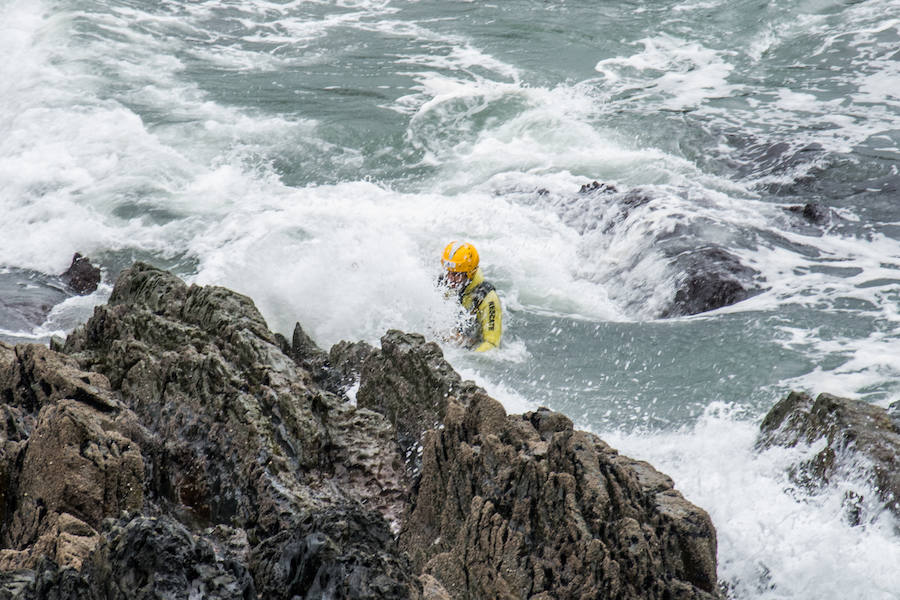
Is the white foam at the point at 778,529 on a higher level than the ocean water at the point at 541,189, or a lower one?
higher

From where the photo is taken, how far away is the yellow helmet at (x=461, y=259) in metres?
11.1

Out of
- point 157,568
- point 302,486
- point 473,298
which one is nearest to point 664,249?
point 473,298

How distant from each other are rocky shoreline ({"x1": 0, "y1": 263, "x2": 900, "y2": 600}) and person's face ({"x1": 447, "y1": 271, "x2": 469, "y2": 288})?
3.15m

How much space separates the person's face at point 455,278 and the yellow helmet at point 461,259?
47 millimetres

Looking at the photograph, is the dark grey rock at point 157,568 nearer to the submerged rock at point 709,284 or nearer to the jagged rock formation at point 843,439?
the jagged rock formation at point 843,439

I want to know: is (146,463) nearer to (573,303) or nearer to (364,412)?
(364,412)

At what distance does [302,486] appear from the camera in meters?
6.31

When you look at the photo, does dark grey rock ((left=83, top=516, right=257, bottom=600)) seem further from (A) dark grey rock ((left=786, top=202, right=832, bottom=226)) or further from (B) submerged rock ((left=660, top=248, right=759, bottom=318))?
(A) dark grey rock ((left=786, top=202, right=832, bottom=226))

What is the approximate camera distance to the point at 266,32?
2394 centimetres

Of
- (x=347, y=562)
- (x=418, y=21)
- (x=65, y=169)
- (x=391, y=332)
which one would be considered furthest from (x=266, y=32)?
(x=347, y=562)

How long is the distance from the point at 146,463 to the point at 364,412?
6.05ft

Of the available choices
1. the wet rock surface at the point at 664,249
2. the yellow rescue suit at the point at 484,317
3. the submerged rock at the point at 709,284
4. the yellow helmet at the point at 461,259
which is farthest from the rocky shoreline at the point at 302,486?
the wet rock surface at the point at 664,249

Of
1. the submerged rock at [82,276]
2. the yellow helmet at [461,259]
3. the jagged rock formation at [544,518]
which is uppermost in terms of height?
the jagged rock formation at [544,518]

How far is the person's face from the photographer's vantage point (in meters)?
11.2
